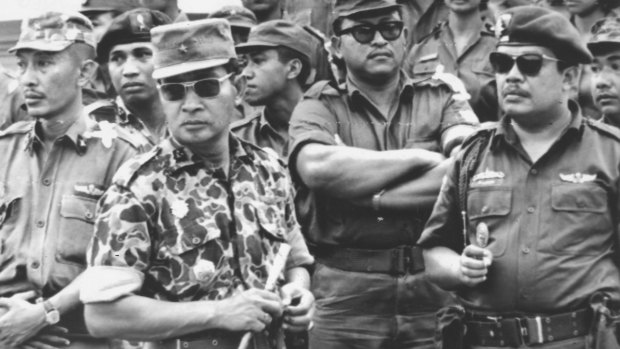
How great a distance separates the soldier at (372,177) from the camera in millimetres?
6906

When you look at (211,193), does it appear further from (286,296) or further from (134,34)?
(134,34)

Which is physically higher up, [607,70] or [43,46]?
[43,46]

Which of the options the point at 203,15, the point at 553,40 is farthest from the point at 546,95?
the point at 203,15

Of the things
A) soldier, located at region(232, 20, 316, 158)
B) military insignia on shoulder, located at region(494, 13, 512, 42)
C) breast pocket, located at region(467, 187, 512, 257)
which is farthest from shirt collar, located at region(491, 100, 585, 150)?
soldier, located at region(232, 20, 316, 158)

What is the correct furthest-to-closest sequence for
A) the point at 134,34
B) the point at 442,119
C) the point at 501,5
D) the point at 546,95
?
the point at 501,5
the point at 134,34
the point at 442,119
the point at 546,95

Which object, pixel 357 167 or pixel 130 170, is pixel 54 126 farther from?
pixel 357 167

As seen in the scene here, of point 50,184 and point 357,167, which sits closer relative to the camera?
point 50,184

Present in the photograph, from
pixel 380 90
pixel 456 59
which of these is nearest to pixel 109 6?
pixel 456 59

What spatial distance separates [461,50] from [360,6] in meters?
1.60

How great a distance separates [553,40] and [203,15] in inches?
235

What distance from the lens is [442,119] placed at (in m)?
7.31

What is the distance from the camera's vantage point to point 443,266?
6289 mm

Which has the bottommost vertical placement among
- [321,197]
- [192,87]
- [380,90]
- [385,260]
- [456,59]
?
[385,260]

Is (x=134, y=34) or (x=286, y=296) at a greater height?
(x=134, y=34)
